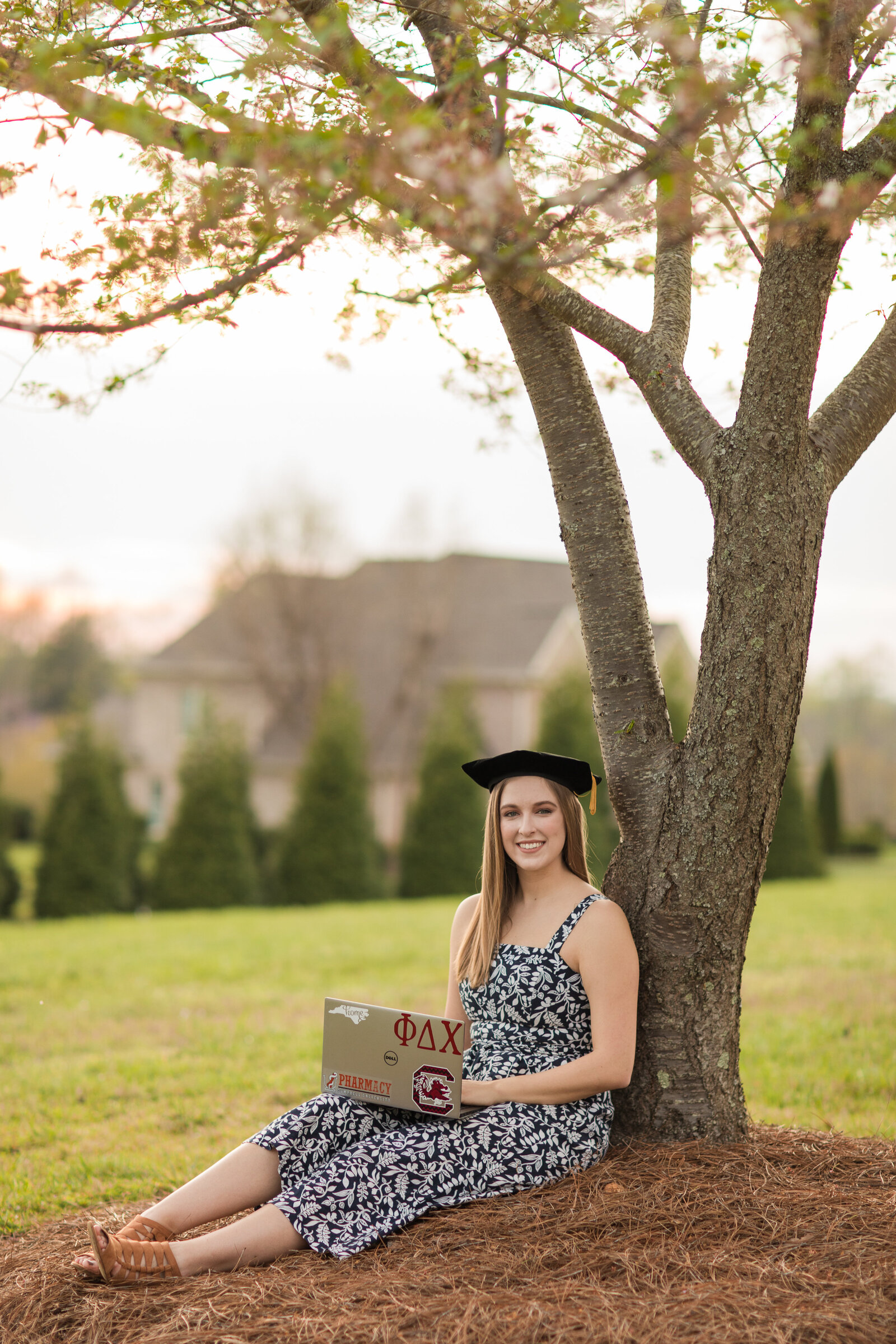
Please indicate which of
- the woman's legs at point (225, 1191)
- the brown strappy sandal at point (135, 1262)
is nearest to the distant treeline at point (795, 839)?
the woman's legs at point (225, 1191)

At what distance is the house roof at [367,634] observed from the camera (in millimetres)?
23969

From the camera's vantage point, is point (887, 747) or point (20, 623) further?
point (887, 747)

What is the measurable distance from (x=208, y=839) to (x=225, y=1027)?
8559 millimetres

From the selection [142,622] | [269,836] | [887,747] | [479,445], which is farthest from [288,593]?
[887,747]

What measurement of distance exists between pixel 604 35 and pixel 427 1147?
3.01 meters

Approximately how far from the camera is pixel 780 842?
719 inches

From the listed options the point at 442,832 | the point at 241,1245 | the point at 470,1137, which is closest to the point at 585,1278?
the point at 470,1137

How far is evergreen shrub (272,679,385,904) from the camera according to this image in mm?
16109

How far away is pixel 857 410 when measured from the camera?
3.46m

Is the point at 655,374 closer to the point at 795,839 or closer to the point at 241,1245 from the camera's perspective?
the point at 241,1245

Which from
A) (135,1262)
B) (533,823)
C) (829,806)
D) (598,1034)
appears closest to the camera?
(135,1262)

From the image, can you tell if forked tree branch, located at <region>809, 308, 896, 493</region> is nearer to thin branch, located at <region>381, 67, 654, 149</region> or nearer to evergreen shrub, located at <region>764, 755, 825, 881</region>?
thin branch, located at <region>381, 67, 654, 149</region>

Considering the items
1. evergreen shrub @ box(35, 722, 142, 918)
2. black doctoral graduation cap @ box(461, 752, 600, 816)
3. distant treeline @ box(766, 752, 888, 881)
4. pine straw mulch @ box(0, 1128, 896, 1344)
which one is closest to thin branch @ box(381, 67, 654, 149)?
black doctoral graduation cap @ box(461, 752, 600, 816)

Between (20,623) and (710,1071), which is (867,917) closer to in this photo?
(710,1071)
